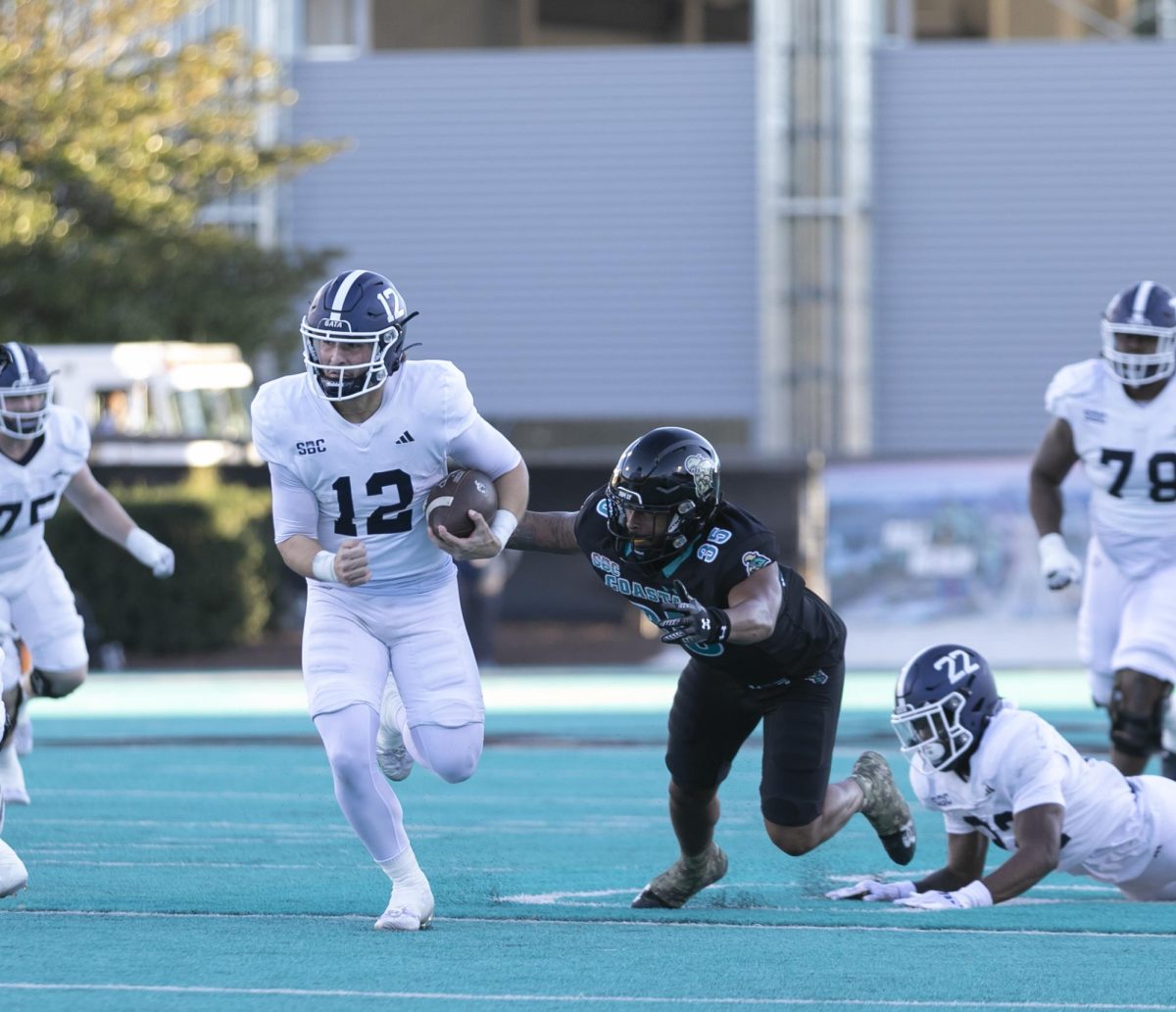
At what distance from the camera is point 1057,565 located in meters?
7.49

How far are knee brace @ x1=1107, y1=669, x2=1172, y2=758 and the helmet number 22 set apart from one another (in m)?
3.02

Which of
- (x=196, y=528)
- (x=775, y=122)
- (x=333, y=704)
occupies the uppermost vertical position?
(x=775, y=122)

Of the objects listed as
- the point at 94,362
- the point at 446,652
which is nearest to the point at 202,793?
the point at 446,652

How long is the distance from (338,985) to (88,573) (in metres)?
12.1

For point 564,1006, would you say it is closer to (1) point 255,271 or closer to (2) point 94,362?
(2) point 94,362

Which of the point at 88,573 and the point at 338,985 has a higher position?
the point at 338,985

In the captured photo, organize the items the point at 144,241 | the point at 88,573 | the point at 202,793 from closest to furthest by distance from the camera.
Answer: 1. the point at 202,793
2. the point at 88,573
3. the point at 144,241

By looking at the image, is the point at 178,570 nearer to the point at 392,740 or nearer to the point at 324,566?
the point at 392,740

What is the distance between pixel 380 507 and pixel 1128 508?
3.22m

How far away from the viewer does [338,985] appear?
4.47 meters

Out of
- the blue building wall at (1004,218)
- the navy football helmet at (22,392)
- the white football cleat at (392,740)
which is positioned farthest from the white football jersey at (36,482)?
the blue building wall at (1004,218)

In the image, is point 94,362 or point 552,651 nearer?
point 552,651

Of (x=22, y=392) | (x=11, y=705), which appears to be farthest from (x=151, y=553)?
(x=22, y=392)

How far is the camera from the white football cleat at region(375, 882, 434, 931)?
5250 mm
